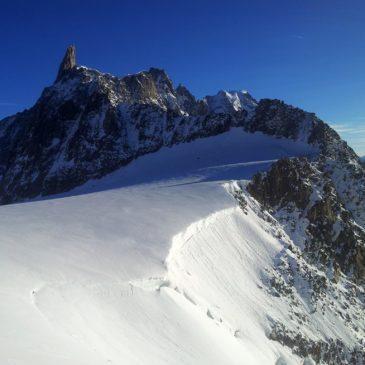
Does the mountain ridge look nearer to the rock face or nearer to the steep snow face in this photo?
the rock face

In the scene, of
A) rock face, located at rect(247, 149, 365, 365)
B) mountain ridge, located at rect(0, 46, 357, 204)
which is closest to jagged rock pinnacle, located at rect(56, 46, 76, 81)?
mountain ridge, located at rect(0, 46, 357, 204)

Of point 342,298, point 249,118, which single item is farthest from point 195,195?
point 249,118

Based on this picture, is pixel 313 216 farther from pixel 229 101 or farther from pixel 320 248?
pixel 229 101

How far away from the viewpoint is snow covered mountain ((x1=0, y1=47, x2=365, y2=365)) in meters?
12.6

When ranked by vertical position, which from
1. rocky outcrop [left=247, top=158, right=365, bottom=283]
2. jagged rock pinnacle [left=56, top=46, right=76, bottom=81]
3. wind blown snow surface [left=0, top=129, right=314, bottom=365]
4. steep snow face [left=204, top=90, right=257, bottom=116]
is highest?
steep snow face [left=204, top=90, right=257, bottom=116]

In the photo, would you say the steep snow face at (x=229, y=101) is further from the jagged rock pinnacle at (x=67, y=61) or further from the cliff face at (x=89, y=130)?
the jagged rock pinnacle at (x=67, y=61)

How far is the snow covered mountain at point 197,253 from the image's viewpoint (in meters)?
12.6

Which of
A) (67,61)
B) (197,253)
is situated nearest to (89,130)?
(67,61)

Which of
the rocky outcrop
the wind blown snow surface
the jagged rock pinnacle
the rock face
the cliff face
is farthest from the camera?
the jagged rock pinnacle

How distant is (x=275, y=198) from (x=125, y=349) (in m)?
31.9

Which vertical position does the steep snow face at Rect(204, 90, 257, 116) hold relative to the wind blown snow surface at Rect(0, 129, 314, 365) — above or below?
above

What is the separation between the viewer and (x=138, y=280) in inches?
665

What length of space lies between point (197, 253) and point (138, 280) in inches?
335

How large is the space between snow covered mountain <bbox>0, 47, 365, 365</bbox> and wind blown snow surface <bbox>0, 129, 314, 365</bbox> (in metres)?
0.07
